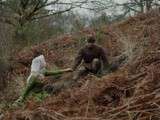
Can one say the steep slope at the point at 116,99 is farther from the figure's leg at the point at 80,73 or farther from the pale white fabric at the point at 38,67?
the pale white fabric at the point at 38,67

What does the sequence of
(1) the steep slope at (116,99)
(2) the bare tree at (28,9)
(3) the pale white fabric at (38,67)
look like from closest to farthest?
(1) the steep slope at (116,99) → (3) the pale white fabric at (38,67) → (2) the bare tree at (28,9)

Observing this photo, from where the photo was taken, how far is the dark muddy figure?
1235cm

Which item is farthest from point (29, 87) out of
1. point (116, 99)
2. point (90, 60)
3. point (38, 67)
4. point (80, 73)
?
point (116, 99)

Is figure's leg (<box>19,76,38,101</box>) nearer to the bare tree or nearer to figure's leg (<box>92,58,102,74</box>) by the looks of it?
figure's leg (<box>92,58,102,74</box>)

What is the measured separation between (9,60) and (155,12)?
4.39 meters

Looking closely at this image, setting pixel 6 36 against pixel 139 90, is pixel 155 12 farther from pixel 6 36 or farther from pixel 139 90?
pixel 139 90

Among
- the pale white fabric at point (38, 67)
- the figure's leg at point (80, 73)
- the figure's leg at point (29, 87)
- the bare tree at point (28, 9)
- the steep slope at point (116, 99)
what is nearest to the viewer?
the steep slope at point (116, 99)

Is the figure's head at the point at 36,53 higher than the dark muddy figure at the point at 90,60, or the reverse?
the dark muddy figure at the point at 90,60

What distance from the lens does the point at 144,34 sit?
14.2 m

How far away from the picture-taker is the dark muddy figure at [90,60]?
12.4 m

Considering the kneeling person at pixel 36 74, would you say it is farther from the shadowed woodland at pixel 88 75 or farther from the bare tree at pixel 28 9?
the bare tree at pixel 28 9

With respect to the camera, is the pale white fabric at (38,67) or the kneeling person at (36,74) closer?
the kneeling person at (36,74)

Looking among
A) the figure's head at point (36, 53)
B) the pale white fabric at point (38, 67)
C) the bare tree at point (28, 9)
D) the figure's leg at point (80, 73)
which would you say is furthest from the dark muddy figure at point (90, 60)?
the bare tree at point (28, 9)

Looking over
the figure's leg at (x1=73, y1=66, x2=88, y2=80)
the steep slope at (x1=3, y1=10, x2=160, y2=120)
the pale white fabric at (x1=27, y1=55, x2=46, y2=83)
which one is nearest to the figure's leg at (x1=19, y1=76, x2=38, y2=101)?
the pale white fabric at (x1=27, y1=55, x2=46, y2=83)
